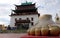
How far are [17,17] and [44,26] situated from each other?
Result: 34516mm

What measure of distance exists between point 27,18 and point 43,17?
33.4 metres

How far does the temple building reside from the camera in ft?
123

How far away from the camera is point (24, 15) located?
38656 mm

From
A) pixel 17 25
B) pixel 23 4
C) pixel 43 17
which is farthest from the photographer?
pixel 23 4

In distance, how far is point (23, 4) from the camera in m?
40.6

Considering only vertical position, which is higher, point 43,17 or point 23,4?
point 23,4

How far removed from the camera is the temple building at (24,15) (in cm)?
3755

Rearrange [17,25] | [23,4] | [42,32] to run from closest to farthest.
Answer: [42,32], [17,25], [23,4]

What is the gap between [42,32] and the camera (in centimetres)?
435

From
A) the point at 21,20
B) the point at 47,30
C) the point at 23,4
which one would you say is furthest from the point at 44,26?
the point at 23,4

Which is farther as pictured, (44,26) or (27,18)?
(27,18)

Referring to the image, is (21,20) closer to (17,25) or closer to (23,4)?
(17,25)

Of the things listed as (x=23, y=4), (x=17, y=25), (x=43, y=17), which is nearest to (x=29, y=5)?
(x=23, y=4)

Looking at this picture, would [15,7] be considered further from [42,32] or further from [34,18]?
[42,32]
